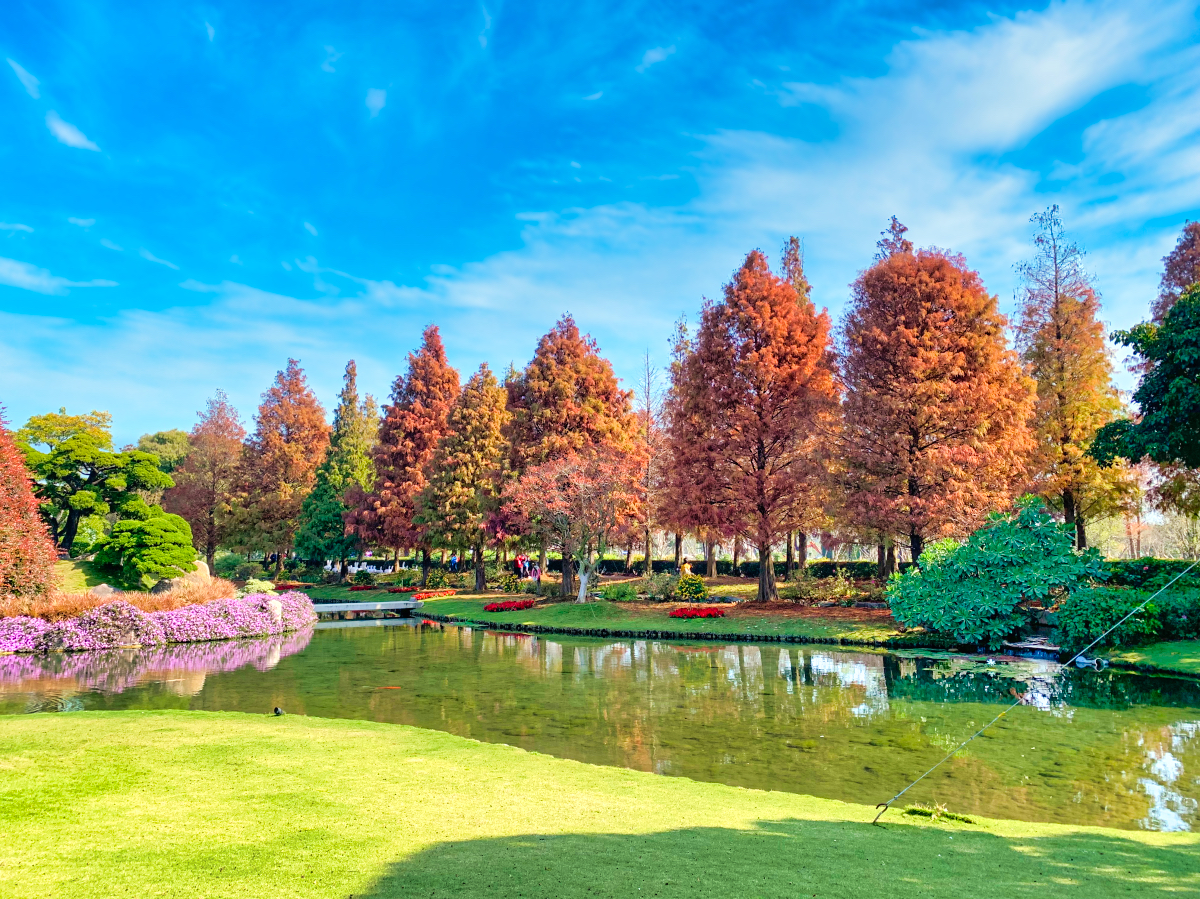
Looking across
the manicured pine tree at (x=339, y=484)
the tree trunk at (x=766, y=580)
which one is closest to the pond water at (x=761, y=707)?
the tree trunk at (x=766, y=580)

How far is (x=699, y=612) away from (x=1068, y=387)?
18.2m

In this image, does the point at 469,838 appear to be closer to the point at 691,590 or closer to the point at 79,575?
the point at 691,590

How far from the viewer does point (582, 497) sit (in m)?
29.2

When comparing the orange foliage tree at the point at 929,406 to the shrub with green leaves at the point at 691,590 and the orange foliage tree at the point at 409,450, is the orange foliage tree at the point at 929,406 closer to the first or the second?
the shrub with green leaves at the point at 691,590

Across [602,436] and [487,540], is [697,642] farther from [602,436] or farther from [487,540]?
[487,540]

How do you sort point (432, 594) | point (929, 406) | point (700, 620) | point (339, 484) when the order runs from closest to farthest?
point (929, 406) → point (700, 620) → point (432, 594) → point (339, 484)

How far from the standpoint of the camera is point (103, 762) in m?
7.36

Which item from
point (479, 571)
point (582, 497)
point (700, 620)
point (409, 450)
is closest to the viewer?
point (700, 620)

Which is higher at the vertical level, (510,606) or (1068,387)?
(1068,387)

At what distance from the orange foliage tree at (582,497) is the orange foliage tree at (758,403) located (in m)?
3.39

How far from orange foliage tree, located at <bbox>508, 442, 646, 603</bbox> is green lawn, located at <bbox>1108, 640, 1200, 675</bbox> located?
17425 mm

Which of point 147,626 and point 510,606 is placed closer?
point 147,626

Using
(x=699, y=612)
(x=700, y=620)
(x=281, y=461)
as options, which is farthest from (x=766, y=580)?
(x=281, y=461)

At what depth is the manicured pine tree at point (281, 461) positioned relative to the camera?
1852 inches
